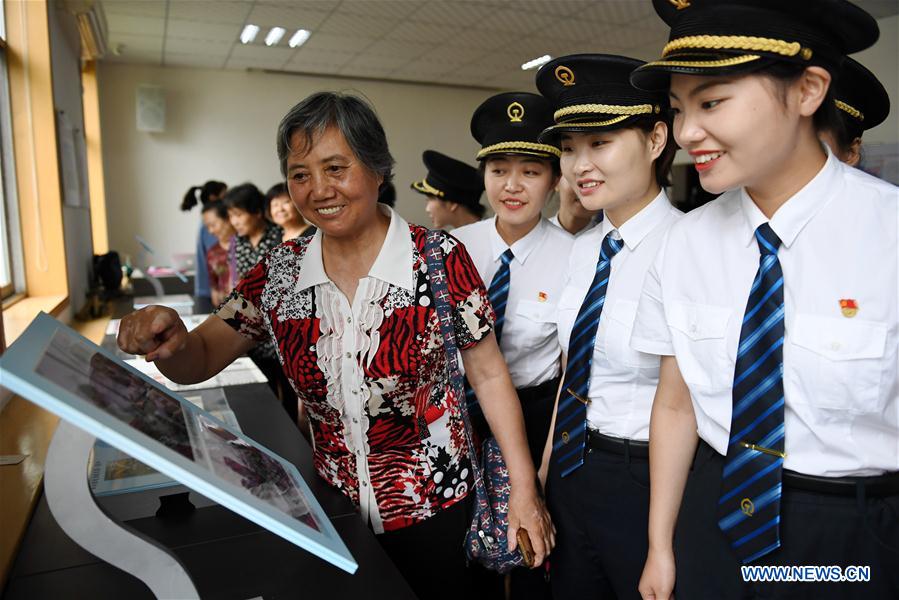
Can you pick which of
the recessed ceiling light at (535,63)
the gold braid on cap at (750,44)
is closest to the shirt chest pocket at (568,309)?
the gold braid on cap at (750,44)

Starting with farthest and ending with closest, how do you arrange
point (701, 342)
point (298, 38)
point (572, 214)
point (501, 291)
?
point (298, 38) < point (572, 214) < point (501, 291) < point (701, 342)

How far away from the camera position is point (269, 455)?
1005mm

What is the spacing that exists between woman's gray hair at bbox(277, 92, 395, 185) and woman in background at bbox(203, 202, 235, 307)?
3562mm

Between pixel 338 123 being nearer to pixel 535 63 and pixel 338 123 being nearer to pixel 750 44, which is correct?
pixel 750 44

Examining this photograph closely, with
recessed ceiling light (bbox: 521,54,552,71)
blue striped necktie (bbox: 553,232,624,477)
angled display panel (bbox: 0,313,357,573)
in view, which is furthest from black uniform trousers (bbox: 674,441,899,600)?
recessed ceiling light (bbox: 521,54,552,71)

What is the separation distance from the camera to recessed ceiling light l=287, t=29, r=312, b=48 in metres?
7.55

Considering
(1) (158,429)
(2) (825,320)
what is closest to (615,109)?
(2) (825,320)

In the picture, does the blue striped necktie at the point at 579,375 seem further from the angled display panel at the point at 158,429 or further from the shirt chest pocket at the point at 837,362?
the angled display panel at the point at 158,429

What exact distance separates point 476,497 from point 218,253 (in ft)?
13.1

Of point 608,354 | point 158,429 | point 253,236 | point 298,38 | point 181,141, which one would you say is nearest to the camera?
point 158,429

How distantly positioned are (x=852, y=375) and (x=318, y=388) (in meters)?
1.03

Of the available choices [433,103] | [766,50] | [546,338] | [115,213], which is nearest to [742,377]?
[766,50]

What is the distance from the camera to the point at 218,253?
16.2 feet

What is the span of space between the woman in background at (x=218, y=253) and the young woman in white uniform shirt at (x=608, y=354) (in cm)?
372
